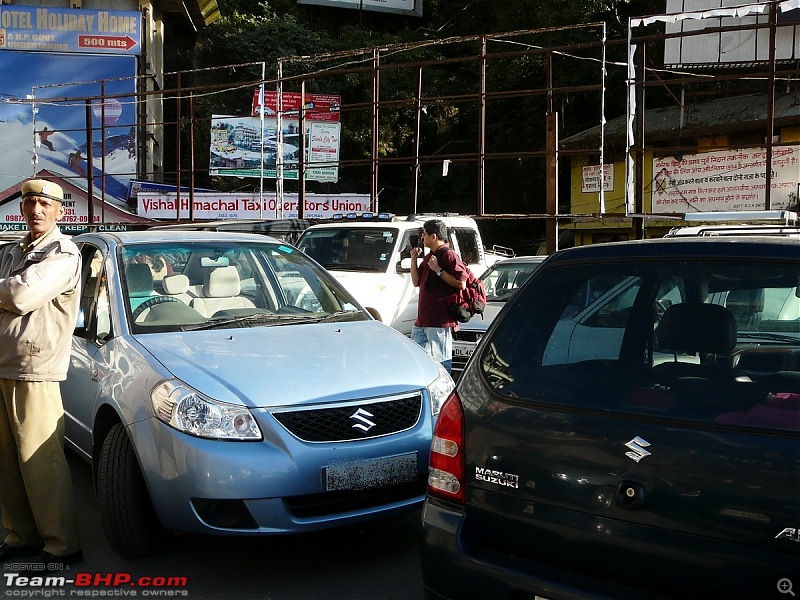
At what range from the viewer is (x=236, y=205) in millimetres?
24672

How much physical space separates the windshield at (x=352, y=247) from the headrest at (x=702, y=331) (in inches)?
311

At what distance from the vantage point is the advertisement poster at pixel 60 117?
28.6 m

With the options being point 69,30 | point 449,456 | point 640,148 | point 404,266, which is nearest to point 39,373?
point 449,456

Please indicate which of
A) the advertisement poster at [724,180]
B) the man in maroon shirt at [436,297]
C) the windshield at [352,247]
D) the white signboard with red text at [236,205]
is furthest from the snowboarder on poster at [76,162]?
the man in maroon shirt at [436,297]

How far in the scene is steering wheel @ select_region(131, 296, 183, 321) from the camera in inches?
188

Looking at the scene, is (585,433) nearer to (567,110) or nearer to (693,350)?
(693,350)

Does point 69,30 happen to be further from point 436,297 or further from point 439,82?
point 436,297

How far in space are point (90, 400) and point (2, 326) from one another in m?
0.89

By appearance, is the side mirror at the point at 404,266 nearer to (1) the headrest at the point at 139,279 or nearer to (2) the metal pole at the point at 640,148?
(2) the metal pole at the point at 640,148

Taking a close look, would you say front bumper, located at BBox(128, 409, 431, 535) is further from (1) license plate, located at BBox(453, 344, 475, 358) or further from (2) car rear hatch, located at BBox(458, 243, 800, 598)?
(1) license plate, located at BBox(453, 344, 475, 358)

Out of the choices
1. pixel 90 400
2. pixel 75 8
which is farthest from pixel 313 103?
pixel 90 400

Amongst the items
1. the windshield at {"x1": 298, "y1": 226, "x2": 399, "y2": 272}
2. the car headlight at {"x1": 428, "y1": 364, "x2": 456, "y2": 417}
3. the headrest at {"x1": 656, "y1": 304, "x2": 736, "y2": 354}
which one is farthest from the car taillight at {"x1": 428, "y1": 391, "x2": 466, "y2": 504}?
the windshield at {"x1": 298, "y1": 226, "x2": 399, "y2": 272}

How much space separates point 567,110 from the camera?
98.5ft

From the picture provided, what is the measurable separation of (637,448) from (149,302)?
3.27 metres
